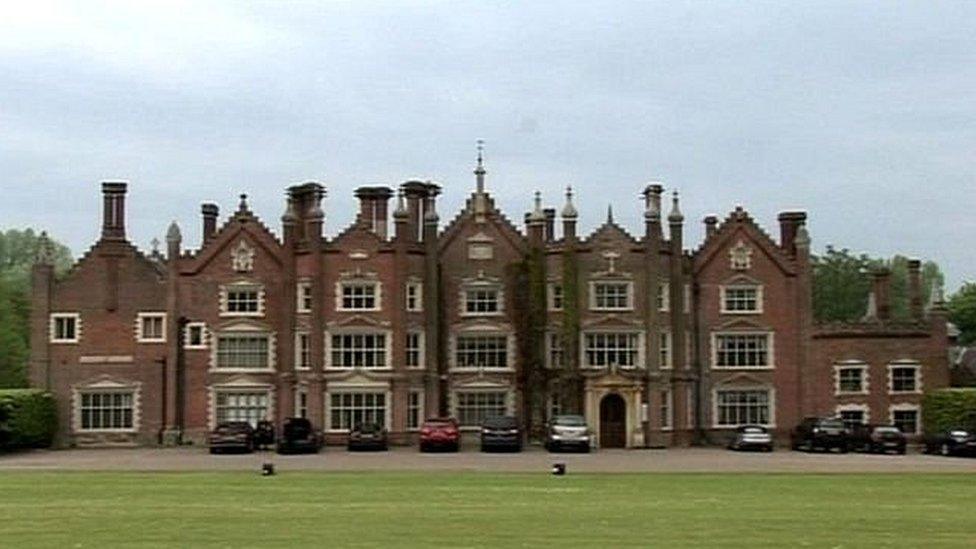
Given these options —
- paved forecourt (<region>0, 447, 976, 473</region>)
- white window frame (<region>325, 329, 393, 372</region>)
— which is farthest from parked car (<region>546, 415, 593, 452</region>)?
white window frame (<region>325, 329, 393, 372</region>)

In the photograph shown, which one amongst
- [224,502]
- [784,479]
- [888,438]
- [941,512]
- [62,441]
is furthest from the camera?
[62,441]

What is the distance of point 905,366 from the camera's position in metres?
70.4

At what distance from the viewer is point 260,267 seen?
70125 millimetres

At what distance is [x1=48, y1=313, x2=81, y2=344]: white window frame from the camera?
69.4 m

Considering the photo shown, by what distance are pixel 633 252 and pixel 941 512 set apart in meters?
41.9

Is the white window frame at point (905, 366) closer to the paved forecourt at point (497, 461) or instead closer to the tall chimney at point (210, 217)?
the paved forecourt at point (497, 461)

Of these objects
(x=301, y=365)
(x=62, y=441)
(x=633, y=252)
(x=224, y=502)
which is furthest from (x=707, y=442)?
(x=224, y=502)

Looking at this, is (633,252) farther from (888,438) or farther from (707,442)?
(888,438)

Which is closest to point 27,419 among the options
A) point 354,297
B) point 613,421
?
point 354,297

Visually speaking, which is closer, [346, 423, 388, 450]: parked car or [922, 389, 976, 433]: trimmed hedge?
[346, 423, 388, 450]: parked car

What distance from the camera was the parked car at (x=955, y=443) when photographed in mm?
60375

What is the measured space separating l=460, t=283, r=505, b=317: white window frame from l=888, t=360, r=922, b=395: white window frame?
1713 centimetres

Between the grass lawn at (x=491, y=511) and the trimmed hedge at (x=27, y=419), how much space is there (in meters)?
22.1

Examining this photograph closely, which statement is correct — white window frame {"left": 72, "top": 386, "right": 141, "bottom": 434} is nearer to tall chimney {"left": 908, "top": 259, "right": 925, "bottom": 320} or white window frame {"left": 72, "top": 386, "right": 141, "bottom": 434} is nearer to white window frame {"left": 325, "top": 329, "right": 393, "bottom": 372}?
white window frame {"left": 325, "top": 329, "right": 393, "bottom": 372}
